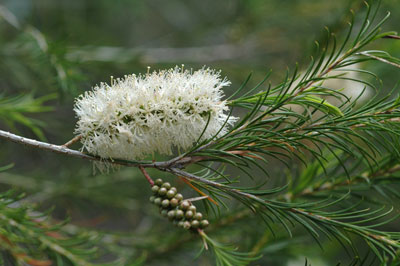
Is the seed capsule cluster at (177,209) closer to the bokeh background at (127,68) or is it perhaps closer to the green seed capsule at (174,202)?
the green seed capsule at (174,202)

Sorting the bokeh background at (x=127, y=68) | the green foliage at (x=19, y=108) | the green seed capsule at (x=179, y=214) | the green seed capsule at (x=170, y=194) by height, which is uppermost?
the bokeh background at (x=127, y=68)

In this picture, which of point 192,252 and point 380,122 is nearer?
point 380,122

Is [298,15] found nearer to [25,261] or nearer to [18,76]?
[18,76]

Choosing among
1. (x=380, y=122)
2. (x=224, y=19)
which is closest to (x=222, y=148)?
(x=380, y=122)

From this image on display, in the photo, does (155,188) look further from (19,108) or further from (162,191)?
(19,108)

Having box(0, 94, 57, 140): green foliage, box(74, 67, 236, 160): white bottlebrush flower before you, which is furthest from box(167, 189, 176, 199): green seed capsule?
box(0, 94, 57, 140): green foliage

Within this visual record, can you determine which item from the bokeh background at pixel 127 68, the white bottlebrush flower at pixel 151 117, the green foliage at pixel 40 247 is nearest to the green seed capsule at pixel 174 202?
the white bottlebrush flower at pixel 151 117

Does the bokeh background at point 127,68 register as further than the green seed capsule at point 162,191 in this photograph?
Yes
